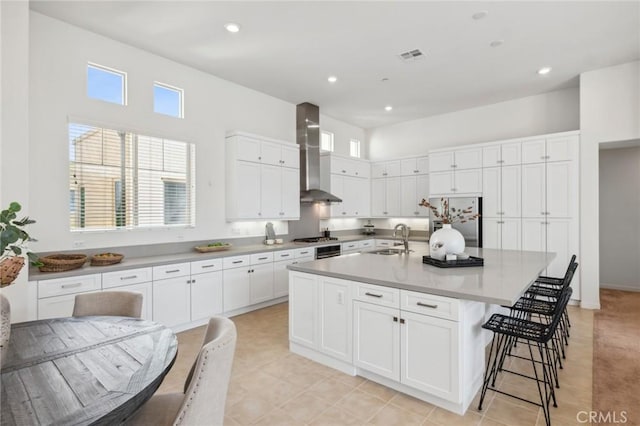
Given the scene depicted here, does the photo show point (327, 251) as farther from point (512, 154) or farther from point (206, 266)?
point (512, 154)

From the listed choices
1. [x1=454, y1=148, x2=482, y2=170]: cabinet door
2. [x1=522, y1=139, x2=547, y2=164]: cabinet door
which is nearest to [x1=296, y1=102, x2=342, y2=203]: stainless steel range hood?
[x1=454, y1=148, x2=482, y2=170]: cabinet door

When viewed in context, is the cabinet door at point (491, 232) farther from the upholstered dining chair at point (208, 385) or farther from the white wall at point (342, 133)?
the upholstered dining chair at point (208, 385)

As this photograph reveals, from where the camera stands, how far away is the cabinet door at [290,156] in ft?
17.8

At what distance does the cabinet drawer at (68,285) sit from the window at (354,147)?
567 cm

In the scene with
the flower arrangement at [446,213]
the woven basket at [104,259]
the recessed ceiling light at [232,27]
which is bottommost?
the woven basket at [104,259]

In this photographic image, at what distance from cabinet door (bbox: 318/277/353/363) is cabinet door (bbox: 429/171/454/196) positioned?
3.87m

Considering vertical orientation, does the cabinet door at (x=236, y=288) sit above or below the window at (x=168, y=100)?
below

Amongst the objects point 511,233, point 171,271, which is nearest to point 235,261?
point 171,271

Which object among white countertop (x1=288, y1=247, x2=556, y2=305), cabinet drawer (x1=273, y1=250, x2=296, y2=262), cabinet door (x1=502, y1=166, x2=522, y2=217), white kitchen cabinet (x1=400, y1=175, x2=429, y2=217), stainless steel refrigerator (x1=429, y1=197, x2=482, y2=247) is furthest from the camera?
white kitchen cabinet (x1=400, y1=175, x2=429, y2=217)

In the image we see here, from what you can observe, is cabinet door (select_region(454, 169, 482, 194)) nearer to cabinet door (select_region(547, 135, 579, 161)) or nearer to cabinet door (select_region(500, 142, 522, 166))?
cabinet door (select_region(500, 142, 522, 166))

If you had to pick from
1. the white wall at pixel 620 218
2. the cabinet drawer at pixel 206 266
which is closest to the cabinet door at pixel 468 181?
the white wall at pixel 620 218

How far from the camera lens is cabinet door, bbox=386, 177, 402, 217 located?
6.93m

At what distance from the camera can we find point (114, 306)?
2242 millimetres

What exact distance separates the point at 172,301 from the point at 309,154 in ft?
11.0
